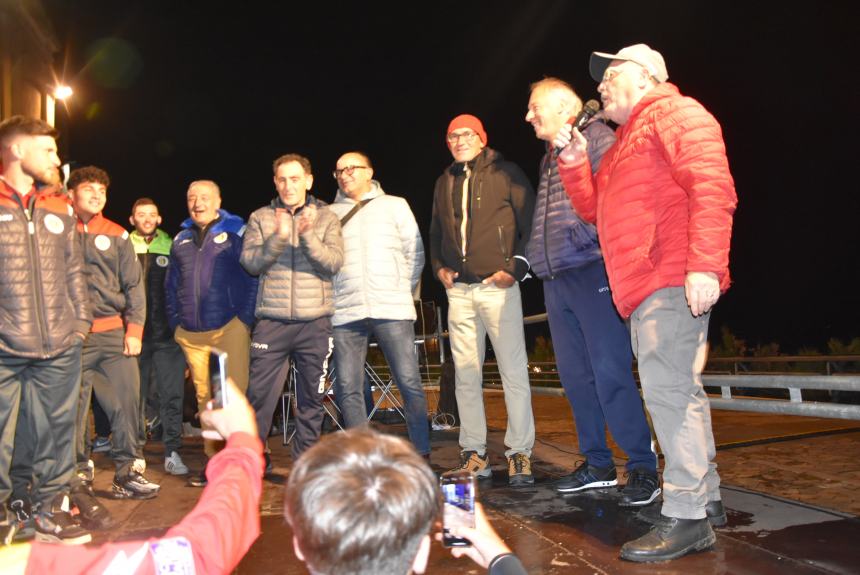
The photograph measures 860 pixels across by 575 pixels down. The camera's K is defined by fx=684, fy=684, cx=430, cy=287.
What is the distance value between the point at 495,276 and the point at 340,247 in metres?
0.98

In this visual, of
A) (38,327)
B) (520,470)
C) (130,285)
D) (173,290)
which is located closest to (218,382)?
(38,327)

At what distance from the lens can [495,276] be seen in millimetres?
3941

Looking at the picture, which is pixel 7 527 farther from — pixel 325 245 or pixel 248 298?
pixel 325 245

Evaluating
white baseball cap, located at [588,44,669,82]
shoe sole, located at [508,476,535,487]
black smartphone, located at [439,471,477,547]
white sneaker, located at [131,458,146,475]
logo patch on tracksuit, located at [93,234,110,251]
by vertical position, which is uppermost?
white baseball cap, located at [588,44,669,82]

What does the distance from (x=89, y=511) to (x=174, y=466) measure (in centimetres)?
111

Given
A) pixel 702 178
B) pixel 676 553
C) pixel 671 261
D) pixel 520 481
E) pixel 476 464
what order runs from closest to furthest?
pixel 676 553 < pixel 702 178 < pixel 671 261 < pixel 520 481 < pixel 476 464

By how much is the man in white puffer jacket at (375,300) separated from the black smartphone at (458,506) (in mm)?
2794

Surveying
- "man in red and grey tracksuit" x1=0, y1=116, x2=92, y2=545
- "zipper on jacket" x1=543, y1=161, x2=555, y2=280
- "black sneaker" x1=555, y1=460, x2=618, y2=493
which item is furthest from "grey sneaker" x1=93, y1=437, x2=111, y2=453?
"zipper on jacket" x1=543, y1=161, x2=555, y2=280

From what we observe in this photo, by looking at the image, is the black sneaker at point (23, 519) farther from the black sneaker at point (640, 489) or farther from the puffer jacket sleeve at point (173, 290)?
the black sneaker at point (640, 489)

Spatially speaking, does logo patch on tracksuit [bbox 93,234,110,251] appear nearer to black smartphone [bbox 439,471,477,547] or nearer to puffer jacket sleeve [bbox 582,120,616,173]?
puffer jacket sleeve [bbox 582,120,616,173]

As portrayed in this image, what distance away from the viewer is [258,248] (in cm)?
416

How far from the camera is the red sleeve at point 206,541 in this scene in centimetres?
95

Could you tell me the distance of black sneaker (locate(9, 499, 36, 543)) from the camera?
10.6 ft

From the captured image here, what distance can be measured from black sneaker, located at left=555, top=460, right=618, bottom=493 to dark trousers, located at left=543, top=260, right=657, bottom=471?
4 cm
